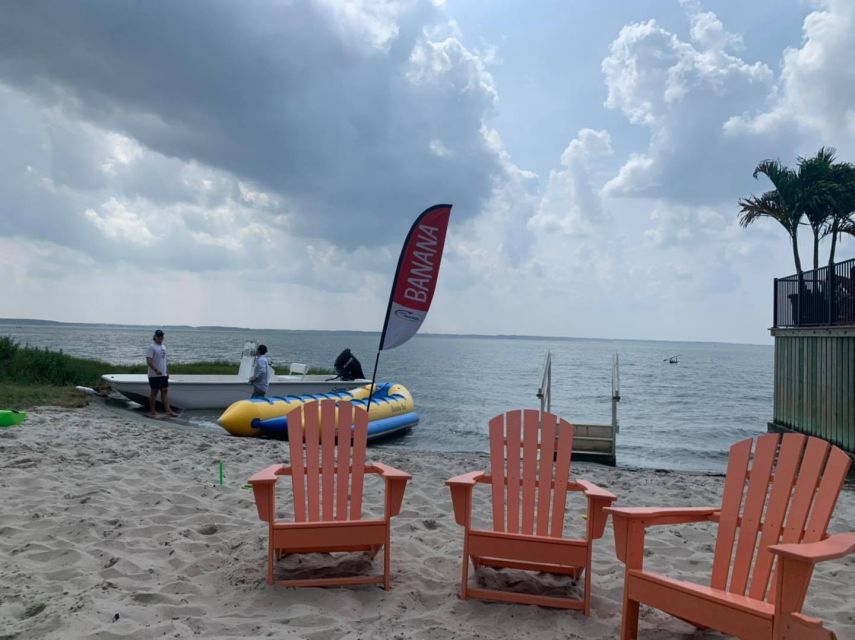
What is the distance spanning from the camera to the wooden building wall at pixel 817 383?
968 centimetres

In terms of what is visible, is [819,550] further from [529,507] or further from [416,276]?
[416,276]

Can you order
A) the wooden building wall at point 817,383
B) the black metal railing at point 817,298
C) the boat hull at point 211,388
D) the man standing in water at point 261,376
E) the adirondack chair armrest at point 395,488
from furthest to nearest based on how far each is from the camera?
1. the boat hull at point 211,388
2. the man standing in water at point 261,376
3. the black metal railing at point 817,298
4. the wooden building wall at point 817,383
5. the adirondack chair armrest at point 395,488

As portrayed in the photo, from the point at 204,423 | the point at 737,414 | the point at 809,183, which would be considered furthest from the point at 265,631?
the point at 737,414

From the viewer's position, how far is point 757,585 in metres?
2.71

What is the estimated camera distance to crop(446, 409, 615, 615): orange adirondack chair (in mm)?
3047

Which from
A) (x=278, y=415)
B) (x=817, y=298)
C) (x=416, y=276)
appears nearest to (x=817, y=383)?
(x=817, y=298)

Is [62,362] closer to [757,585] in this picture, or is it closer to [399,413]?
[399,413]

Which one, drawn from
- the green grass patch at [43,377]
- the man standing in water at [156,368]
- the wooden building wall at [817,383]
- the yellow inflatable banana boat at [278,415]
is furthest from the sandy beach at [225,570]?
the green grass patch at [43,377]

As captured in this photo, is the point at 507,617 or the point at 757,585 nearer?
the point at 757,585

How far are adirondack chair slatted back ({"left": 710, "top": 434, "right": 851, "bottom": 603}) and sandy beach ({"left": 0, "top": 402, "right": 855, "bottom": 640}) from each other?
0.37m

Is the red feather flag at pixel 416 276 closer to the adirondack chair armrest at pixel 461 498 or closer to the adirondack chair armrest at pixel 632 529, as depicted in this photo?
the adirondack chair armrest at pixel 461 498

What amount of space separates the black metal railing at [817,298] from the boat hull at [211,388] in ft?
30.2

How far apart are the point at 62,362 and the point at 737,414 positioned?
19202 mm

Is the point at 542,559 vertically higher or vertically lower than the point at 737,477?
A: lower
